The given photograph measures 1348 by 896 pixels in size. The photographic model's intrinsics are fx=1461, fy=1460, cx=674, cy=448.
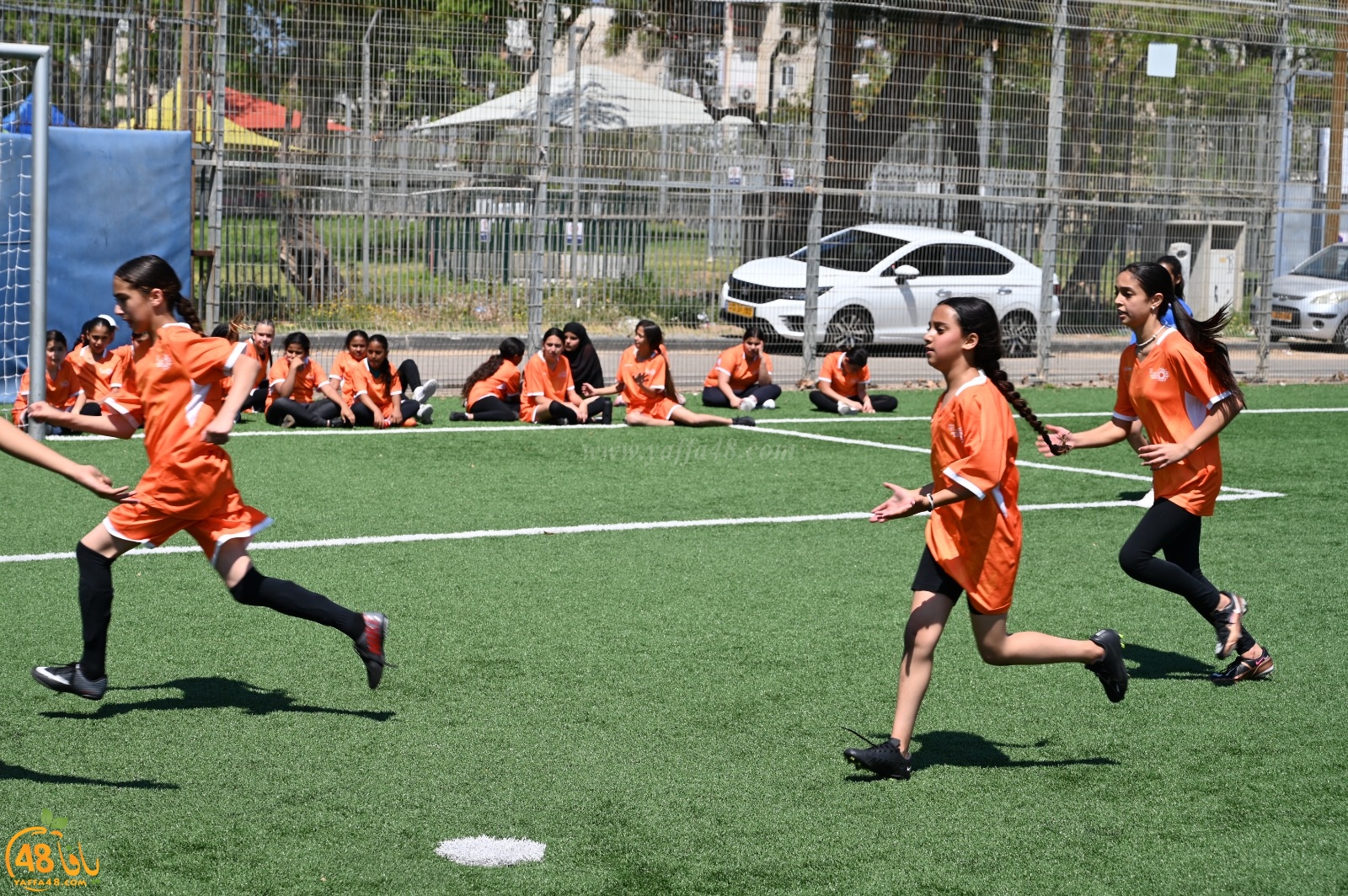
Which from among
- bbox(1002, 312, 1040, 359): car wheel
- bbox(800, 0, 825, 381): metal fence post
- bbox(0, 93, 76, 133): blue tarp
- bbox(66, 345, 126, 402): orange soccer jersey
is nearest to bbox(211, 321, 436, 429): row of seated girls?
bbox(66, 345, 126, 402): orange soccer jersey

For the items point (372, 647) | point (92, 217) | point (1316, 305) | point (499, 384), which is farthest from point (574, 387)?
point (1316, 305)

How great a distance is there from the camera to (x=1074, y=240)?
18.9 m

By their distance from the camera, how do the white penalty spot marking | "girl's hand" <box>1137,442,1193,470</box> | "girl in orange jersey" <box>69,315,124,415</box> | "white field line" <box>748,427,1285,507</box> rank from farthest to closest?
1. "girl in orange jersey" <box>69,315,124,415</box>
2. "white field line" <box>748,427,1285,507</box>
3. "girl's hand" <box>1137,442,1193,470</box>
4. the white penalty spot marking

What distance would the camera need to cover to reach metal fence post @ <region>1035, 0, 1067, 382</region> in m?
18.4

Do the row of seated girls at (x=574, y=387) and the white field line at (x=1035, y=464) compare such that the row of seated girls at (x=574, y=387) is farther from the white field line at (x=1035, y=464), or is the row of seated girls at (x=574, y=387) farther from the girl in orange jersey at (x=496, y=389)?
the white field line at (x=1035, y=464)

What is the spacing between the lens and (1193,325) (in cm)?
660

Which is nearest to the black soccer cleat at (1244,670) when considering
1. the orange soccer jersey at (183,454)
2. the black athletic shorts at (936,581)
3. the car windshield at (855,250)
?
the black athletic shorts at (936,581)

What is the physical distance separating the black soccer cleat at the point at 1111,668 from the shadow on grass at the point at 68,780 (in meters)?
3.33

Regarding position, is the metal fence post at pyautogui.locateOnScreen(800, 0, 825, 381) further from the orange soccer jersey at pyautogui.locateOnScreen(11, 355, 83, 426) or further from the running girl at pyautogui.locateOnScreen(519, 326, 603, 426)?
the orange soccer jersey at pyautogui.locateOnScreen(11, 355, 83, 426)

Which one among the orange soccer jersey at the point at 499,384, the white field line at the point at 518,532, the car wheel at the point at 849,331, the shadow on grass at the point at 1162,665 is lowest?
the shadow on grass at the point at 1162,665

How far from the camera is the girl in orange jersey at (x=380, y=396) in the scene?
14.2 meters

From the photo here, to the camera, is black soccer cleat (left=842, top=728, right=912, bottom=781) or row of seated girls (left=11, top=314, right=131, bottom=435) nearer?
black soccer cleat (left=842, top=728, right=912, bottom=781)

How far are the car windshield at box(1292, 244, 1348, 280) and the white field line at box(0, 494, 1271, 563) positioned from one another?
42.5 feet

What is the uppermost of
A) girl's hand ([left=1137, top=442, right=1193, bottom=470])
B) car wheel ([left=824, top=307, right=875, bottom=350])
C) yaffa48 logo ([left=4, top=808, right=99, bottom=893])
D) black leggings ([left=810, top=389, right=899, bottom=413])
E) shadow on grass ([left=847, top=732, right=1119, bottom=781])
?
car wheel ([left=824, top=307, right=875, bottom=350])
